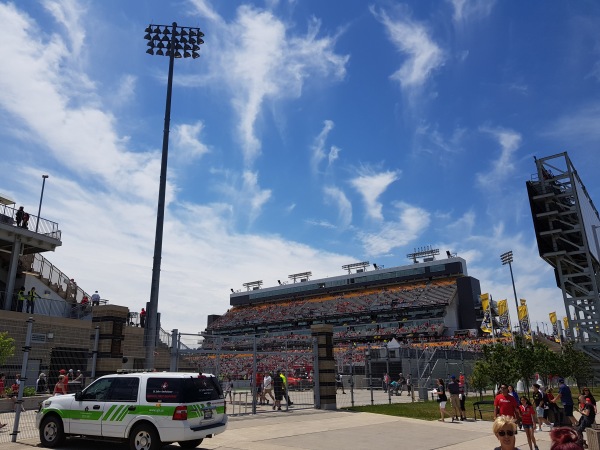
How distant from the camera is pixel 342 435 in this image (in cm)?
1366

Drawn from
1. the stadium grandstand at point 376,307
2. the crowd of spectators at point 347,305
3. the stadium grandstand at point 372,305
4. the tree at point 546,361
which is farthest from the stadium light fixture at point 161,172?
the crowd of spectators at point 347,305

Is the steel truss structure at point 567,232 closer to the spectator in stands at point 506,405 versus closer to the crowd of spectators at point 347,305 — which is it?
the crowd of spectators at point 347,305

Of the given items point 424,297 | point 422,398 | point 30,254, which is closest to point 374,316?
point 424,297

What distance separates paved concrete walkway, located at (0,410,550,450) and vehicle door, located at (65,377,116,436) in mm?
716

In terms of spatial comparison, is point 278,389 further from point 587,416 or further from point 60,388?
point 587,416

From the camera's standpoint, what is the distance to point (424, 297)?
253ft

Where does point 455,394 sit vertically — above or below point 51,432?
above

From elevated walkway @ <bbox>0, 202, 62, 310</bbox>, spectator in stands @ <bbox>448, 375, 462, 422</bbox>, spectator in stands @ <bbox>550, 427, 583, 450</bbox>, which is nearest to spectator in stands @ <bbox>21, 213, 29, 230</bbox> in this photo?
elevated walkway @ <bbox>0, 202, 62, 310</bbox>

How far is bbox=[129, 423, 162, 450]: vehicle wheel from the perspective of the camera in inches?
392

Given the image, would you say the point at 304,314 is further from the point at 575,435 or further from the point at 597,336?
the point at 575,435

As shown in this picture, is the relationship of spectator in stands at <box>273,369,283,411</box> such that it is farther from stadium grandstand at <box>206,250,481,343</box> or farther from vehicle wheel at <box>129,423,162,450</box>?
stadium grandstand at <box>206,250,481,343</box>

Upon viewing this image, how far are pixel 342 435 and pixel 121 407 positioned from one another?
20.8ft

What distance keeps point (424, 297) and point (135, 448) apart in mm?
71370

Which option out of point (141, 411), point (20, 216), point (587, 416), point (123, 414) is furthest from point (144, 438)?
point (20, 216)
